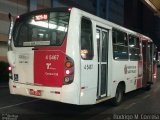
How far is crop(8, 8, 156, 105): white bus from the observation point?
8.31 m

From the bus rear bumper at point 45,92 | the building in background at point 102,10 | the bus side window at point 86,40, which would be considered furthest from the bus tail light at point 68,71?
the building in background at point 102,10

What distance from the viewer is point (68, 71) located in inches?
326

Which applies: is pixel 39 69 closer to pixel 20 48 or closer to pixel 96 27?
pixel 20 48

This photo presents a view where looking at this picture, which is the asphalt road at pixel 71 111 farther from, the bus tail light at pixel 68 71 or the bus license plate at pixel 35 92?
the bus tail light at pixel 68 71

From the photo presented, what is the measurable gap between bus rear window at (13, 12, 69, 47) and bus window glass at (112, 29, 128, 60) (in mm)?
2616

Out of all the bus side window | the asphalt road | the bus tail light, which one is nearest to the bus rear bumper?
the bus tail light

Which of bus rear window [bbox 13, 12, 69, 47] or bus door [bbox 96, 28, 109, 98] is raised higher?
bus rear window [bbox 13, 12, 69, 47]

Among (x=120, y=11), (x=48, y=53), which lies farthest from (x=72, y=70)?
(x=120, y=11)

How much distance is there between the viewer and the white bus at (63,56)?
831cm

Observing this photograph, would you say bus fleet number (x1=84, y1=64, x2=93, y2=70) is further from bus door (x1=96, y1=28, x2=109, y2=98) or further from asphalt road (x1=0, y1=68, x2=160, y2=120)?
asphalt road (x1=0, y1=68, x2=160, y2=120)

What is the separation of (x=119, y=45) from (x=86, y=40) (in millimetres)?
2774

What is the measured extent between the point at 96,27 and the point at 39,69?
2.09m

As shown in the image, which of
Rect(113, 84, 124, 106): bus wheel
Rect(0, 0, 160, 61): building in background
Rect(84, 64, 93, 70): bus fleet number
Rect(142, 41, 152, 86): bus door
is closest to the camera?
Rect(84, 64, 93, 70): bus fleet number

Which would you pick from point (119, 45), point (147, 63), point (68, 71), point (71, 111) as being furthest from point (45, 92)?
point (147, 63)
